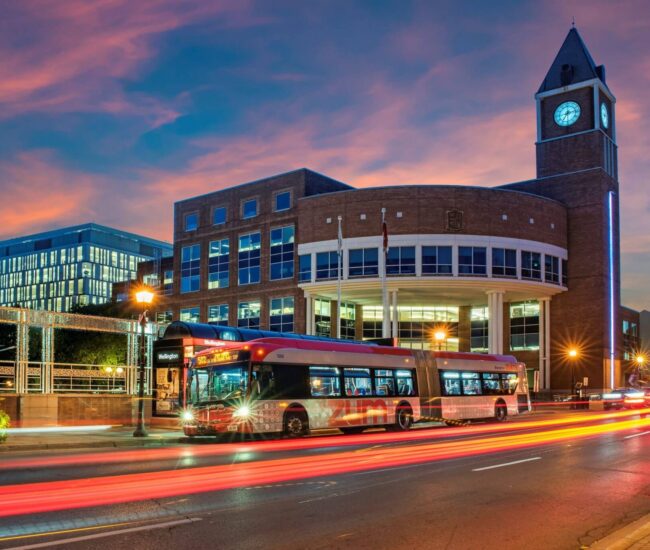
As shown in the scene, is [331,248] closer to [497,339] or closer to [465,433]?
[497,339]

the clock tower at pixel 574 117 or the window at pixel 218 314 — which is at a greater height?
the clock tower at pixel 574 117

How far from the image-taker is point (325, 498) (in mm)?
11250

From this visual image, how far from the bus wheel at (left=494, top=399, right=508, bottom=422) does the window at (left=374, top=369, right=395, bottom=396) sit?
27.5ft

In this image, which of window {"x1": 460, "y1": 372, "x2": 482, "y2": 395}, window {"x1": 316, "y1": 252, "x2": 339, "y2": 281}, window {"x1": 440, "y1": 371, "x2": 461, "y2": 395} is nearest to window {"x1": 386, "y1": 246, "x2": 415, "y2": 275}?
window {"x1": 316, "y1": 252, "x2": 339, "y2": 281}

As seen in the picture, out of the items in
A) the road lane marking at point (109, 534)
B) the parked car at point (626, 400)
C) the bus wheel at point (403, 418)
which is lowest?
the parked car at point (626, 400)

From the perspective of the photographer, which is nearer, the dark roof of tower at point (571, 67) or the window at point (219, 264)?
the dark roof of tower at point (571, 67)

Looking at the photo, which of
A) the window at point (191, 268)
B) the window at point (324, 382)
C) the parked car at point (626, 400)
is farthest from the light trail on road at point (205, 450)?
the window at point (191, 268)

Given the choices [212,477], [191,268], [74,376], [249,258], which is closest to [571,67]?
[249,258]

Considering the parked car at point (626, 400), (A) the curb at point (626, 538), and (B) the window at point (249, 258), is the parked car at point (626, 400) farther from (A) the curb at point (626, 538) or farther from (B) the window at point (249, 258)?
(A) the curb at point (626, 538)

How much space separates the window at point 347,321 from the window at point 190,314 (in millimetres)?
15994

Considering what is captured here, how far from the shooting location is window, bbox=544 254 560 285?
68750 mm

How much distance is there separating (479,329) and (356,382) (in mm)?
48934

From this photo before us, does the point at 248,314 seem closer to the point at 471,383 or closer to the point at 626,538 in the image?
the point at 471,383

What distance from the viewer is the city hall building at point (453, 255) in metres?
65.0
